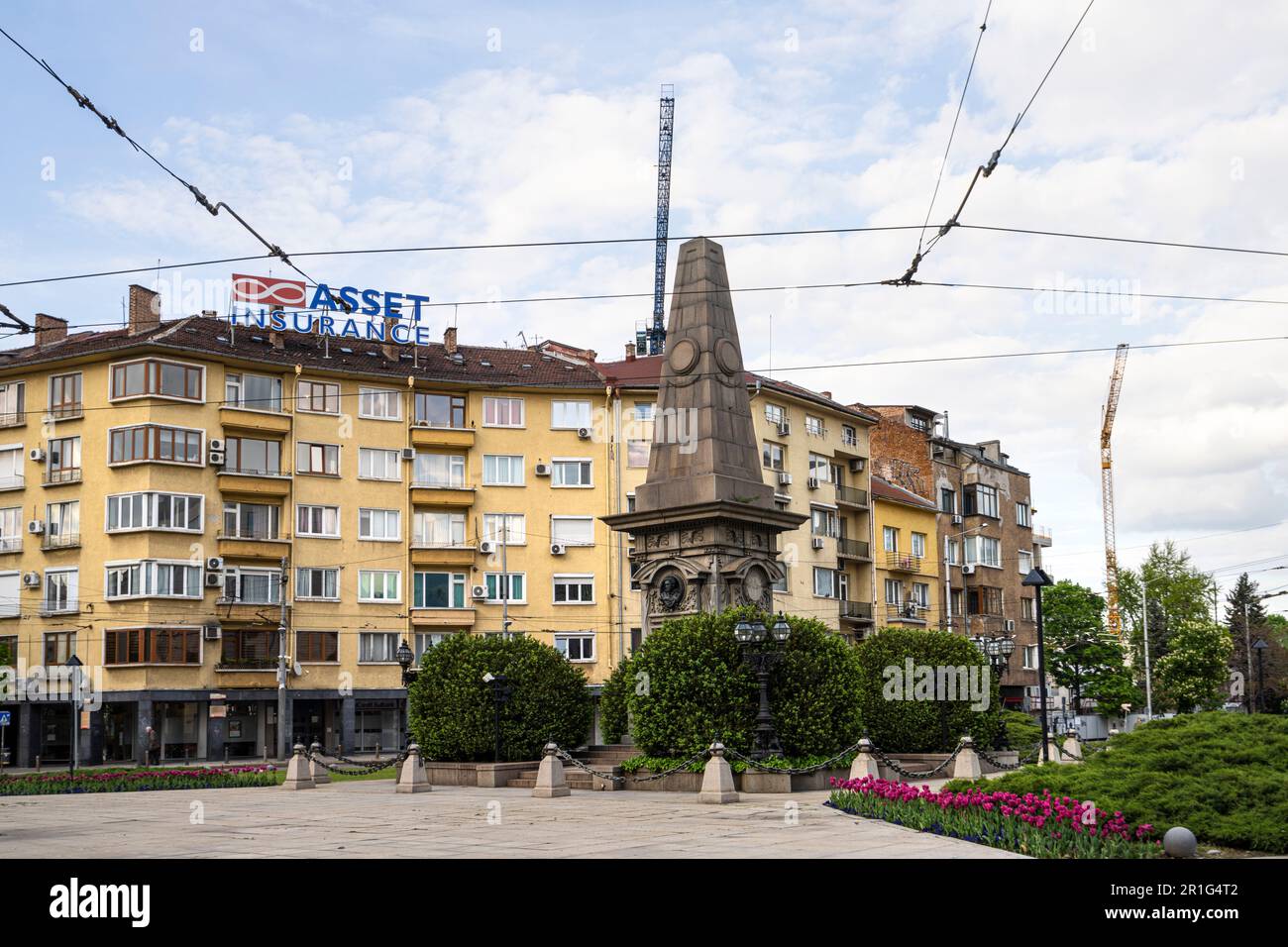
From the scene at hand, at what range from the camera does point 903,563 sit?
71.1 m

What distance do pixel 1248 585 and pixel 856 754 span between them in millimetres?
78123

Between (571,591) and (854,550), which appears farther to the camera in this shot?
(854,550)

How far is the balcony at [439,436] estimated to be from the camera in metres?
58.5

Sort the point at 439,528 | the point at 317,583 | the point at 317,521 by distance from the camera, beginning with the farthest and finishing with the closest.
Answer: the point at 439,528, the point at 317,521, the point at 317,583

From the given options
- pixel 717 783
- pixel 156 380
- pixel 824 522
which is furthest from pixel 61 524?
pixel 717 783

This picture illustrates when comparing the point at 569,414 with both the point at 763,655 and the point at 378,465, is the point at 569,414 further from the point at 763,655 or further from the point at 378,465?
the point at 763,655

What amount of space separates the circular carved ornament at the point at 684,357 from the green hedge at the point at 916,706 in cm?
900

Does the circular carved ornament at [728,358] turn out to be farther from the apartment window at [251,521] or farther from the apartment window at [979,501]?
the apartment window at [979,501]

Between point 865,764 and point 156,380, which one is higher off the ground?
point 156,380

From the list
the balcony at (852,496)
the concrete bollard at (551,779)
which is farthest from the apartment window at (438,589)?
the concrete bollard at (551,779)

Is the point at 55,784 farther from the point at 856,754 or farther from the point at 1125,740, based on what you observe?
the point at 1125,740

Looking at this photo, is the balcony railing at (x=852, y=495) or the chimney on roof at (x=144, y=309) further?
the balcony railing at (x=852, y=495)

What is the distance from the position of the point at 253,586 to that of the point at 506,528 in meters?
11.1
